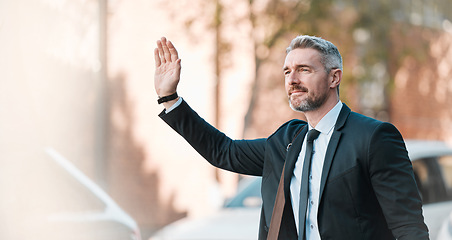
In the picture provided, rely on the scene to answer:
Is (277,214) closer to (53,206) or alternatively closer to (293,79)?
(293,79)

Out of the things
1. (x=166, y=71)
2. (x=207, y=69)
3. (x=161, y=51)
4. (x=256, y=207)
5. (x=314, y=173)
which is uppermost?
(x=207, y=69)

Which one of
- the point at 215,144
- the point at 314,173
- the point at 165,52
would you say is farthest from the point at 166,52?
the point at 314,173

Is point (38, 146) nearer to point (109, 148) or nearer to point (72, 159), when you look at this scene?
point (72, 159)

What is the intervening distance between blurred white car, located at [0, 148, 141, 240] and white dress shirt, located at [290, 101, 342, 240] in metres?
0.98

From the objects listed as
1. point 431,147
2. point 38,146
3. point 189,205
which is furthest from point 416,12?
point 38,146

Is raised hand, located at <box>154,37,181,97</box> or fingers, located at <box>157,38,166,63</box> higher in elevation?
fingers, located at <box>157,38,166,63</box>

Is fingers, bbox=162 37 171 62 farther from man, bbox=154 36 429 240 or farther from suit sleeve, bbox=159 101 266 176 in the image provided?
suit sleeve, bbox=159 101 266 176

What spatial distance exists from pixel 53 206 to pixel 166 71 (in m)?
0.75

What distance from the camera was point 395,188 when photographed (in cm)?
267

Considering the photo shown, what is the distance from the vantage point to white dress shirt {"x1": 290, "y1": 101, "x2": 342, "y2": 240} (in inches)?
108

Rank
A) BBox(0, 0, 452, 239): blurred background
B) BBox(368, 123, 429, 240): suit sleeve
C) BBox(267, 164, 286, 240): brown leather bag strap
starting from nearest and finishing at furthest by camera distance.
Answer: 1. BBox(368, 123, 429, 240): suit sleeve
2. BBox(267, 164, 286, 240): brown leather bag strap
3. BBox(0, 0, 452, 239): blurred background

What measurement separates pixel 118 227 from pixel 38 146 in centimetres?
61

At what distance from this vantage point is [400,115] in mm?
20188

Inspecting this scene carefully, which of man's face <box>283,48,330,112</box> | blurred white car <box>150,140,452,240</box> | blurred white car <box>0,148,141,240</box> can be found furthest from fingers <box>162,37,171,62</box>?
blurred white car <box>150,140,452,240</box>
